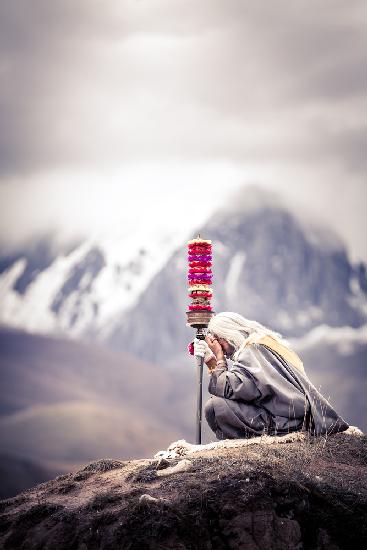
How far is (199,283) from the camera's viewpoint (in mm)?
11859

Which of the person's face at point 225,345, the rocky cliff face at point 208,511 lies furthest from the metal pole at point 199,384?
the rocky cliff face at point 208,511

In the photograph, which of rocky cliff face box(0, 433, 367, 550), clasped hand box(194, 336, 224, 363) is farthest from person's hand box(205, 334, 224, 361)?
rocky cliff face box(0, 433, 367, 550)

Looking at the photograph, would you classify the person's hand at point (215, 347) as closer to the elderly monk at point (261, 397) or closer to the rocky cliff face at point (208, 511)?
the elderly monk at point (261, 397)

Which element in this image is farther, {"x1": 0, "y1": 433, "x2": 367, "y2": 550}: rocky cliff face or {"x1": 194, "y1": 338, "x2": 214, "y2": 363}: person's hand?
{"x1": 194, "y1": 338, "x2": 214, "y2": 363}: person's hand

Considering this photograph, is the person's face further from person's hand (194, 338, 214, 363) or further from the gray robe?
the gray robe

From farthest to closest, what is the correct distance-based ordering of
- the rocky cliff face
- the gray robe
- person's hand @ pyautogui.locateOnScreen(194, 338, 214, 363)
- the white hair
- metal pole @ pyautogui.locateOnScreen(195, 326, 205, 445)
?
metal pole @ pyautogui.locateOnScreen(195, 326, 205, 445) → the white hair → person's hand @ pyautogui.locateOnScreen(194, 338, 214, 363) → the gray robe → the rocky cliff face

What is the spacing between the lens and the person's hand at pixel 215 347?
36.6ft

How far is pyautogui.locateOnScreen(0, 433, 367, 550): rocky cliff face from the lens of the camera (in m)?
7.96

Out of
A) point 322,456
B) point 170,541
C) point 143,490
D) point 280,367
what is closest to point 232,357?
point 280,367

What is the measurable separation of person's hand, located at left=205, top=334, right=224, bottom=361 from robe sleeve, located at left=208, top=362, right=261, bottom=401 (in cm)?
39

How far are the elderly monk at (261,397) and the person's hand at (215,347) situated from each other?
0.04 ft

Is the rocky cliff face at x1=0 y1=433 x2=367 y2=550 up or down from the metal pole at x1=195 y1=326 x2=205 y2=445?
down

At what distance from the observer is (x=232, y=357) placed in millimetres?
11430

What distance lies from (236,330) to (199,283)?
33.7 inches
